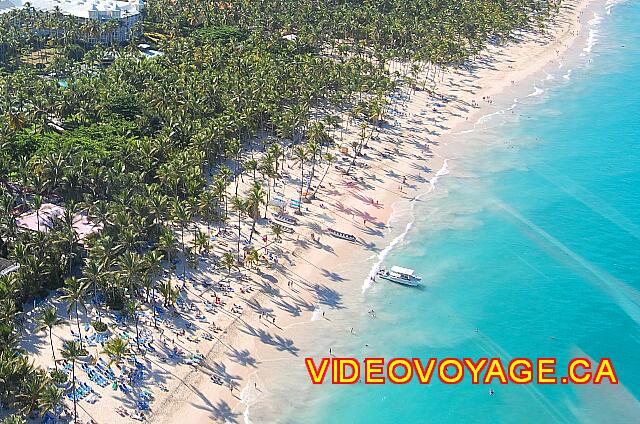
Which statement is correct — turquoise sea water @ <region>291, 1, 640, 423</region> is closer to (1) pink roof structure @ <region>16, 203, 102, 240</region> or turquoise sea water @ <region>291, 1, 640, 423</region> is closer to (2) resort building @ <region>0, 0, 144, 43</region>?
(1) pink roof structure @ <region>16, 203, 102, 240</region>

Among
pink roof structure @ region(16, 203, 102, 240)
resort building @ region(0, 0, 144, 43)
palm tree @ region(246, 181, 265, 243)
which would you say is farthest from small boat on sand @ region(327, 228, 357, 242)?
resort building @ region(0, 0, 144, 43)

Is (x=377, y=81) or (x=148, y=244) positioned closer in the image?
(x=148, y=244)

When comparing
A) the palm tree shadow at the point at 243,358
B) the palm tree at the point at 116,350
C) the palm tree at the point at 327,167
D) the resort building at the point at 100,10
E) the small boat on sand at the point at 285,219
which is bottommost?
the palm tree shadow at the point at 243,358

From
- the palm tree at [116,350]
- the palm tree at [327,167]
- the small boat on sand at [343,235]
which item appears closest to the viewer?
the palm tree at [116,350]

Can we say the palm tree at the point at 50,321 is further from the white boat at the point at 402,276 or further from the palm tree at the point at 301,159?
the palm tree at the point at 301,159

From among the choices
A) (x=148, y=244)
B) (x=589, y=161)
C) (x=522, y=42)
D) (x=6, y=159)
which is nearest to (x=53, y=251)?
(x=148, y=244)

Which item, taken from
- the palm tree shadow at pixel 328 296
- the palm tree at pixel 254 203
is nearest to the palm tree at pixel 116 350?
the palm tree shadow at pixel 328 296

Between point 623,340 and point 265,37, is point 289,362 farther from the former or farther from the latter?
point 265,37
